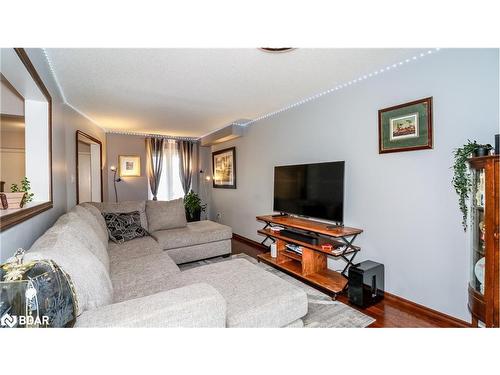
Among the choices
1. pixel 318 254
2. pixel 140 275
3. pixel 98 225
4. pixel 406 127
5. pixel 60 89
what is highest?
pixel 60 89

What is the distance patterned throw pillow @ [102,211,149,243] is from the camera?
2.91 metres

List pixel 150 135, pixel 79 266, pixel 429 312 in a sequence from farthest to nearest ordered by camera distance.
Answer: pixel 150 135
pixel 429 312
pixel 79 266

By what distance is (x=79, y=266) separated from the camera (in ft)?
3.79

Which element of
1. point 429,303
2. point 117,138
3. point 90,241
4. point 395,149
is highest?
point 117,138

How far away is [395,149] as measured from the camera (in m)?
2.23

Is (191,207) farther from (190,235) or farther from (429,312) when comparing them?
(429,312)

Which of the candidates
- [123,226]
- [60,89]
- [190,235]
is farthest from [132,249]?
[60,89]

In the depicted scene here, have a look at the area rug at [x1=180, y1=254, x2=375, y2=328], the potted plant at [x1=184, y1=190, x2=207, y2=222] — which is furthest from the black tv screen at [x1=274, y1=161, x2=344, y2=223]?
the potted plant at [x1=184, y1=190, x2=207, y2=222]

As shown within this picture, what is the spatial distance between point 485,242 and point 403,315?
1.02m

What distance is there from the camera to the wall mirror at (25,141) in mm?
1479

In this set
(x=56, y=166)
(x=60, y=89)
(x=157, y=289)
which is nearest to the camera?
(x=157, y=289)
